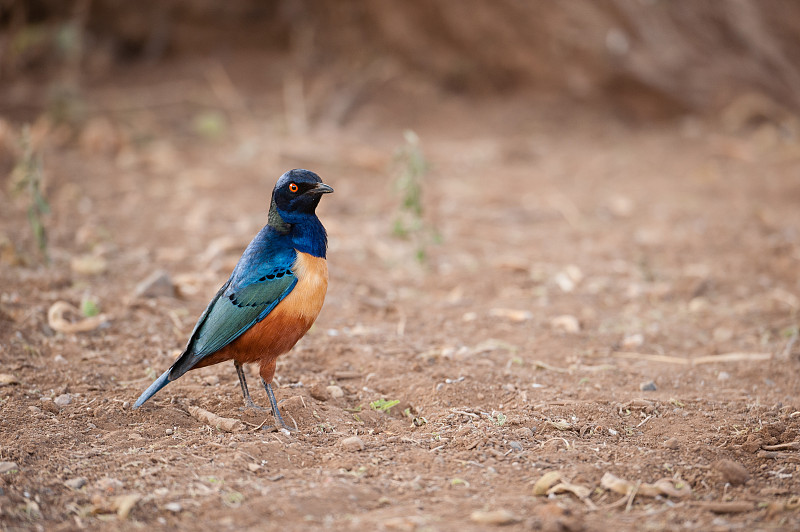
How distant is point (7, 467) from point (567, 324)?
11.1 ft

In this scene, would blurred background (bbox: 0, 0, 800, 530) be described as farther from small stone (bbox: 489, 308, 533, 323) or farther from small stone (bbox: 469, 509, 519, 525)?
small stone (bbox: 469, 509, 519, 525)

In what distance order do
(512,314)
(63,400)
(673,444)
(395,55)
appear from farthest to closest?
(395,55)
(512,314)
(63,400)
(673,444)

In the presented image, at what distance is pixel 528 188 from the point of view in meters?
8.48

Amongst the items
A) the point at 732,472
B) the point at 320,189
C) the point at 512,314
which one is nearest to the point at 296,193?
the point at 320,189

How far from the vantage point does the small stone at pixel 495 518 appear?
9.14 feet

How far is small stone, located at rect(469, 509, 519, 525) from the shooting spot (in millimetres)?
2785

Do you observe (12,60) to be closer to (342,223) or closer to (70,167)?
(70,167)

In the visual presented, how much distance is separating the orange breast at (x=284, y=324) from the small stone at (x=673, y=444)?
1743 mm

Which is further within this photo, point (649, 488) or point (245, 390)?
point (245, 390)

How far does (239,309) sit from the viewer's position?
12.4ft

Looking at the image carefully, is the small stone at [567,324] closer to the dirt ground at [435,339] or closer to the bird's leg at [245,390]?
the dirt ground at [435,339]

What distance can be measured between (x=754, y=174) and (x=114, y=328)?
688 cm

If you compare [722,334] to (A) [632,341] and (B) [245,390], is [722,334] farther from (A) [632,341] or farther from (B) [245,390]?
(B) [245,390]

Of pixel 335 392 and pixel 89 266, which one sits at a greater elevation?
pixel 89 266
